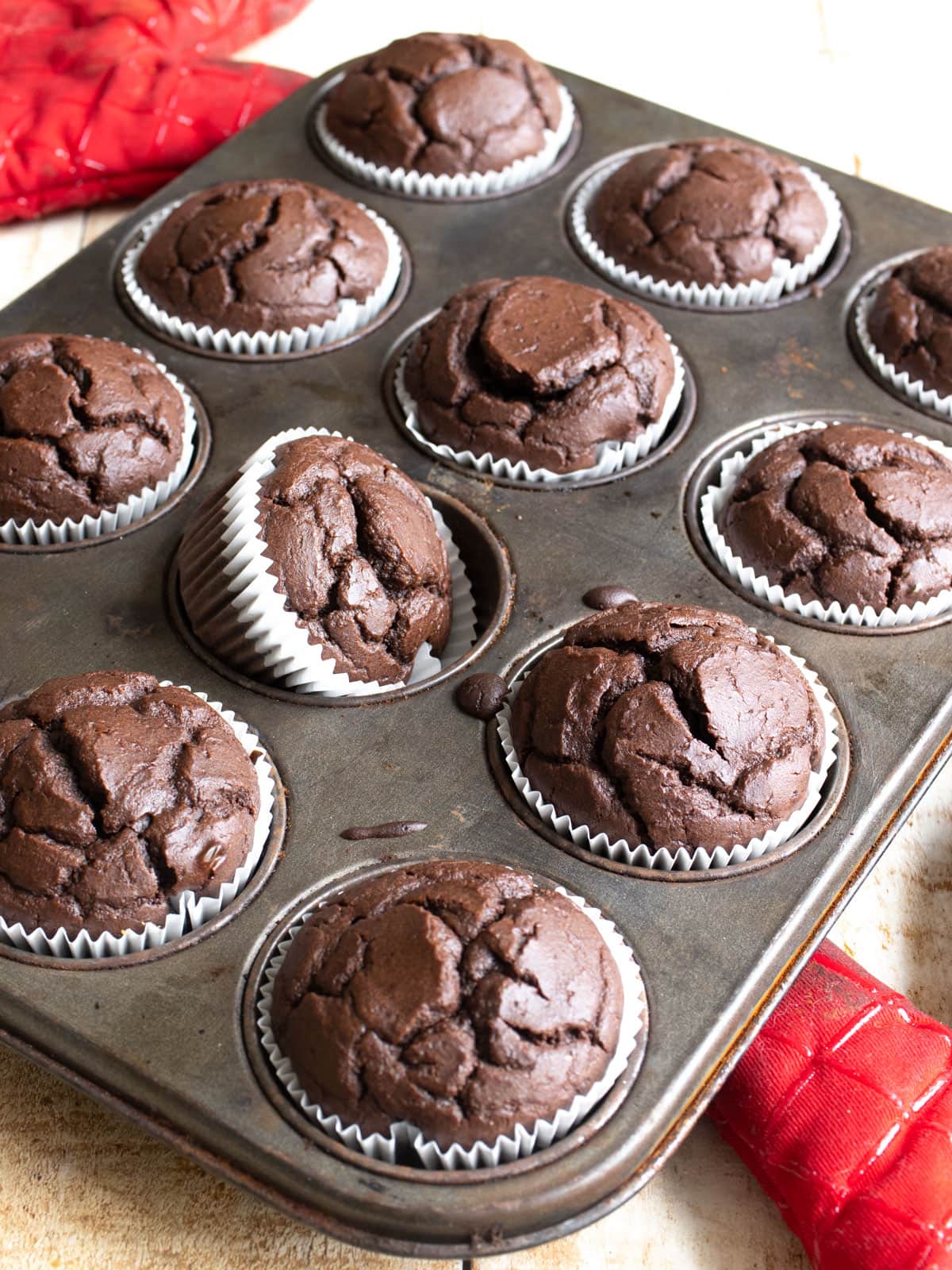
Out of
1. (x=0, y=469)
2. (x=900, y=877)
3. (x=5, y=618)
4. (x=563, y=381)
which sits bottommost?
(x=900, y=877)

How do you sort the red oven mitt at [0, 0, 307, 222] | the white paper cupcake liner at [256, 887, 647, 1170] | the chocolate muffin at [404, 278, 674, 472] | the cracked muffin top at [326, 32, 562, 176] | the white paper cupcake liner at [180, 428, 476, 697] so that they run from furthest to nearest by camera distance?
1. the red oven mitt at [0, 0, 307, 222]
2. the cracked muffin top at [326, 32, 562, 176]
3. the chocolate muffin at [404, 278, 674, 472]
4. the white paper cupcake liner at [180, 428, 476, 697]
5. the white paper cupcake liner at [256, 887, 647, 1170]

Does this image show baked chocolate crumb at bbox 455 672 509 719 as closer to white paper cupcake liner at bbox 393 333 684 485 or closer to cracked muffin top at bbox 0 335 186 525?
white paper cupcake liner at bbox 393 333 684 485

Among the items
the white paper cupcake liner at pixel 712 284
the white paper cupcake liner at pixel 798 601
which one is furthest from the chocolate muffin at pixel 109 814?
the white paper cupcake liner at pixel 712 284

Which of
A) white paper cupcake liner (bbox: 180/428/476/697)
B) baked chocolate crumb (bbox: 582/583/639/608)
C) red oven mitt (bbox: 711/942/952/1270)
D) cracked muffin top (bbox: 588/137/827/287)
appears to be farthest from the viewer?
cracked muffin top (bbox: 588/137/827/287)

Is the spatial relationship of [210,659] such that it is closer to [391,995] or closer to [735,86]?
[391,995]

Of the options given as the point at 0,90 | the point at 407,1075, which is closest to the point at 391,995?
the point at 407,1075

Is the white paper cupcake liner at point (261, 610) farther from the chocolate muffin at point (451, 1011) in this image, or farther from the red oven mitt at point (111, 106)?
the red oven mitt at point (111, 106)

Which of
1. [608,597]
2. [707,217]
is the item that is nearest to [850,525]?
[608,597]

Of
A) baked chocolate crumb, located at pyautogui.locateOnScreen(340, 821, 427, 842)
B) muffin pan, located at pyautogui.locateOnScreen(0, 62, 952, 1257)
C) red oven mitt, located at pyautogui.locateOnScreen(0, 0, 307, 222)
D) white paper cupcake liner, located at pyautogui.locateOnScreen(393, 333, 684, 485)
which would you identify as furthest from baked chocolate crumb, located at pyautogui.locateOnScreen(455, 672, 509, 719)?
red oven mitt, located at pyautogui.locateOnScreen(0, 0, 307, 222)
